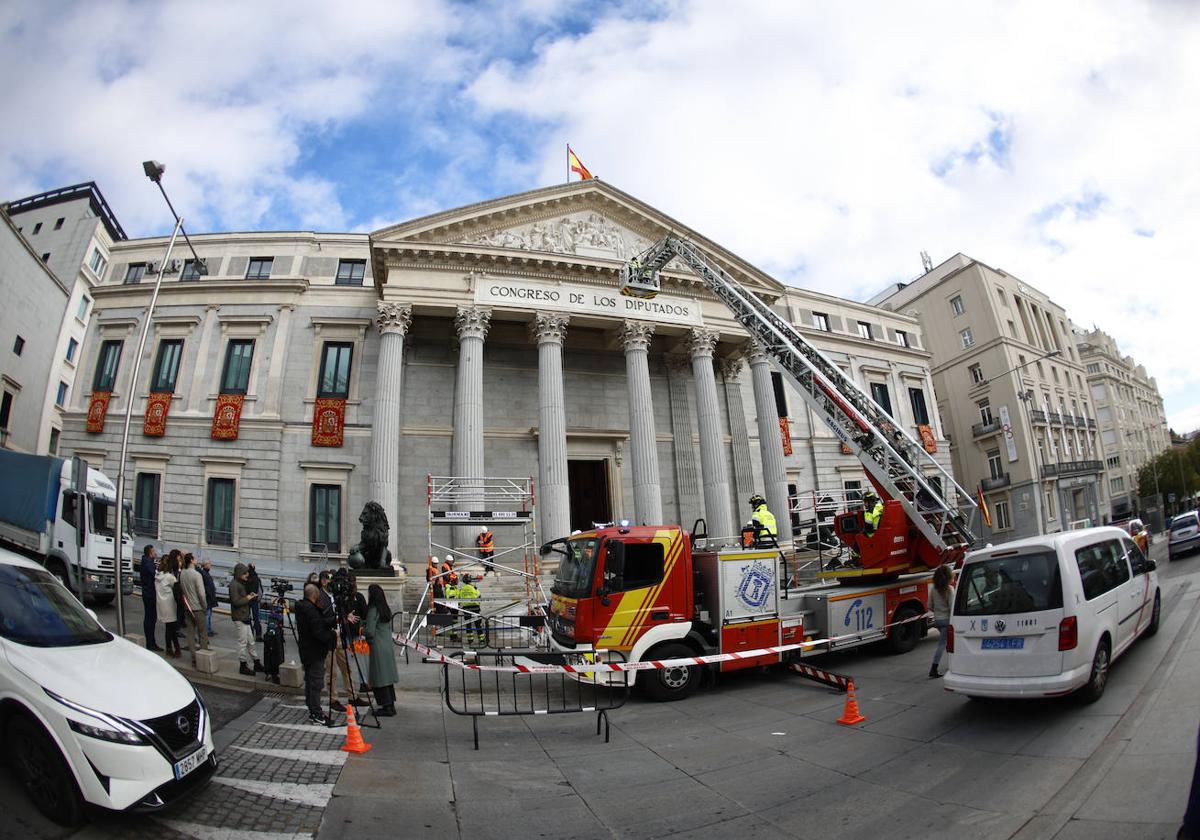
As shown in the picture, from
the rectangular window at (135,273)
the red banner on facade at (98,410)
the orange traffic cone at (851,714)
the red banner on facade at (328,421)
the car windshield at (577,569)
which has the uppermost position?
the rectangular window at (135,273)

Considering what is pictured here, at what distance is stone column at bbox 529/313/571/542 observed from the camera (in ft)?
64.2

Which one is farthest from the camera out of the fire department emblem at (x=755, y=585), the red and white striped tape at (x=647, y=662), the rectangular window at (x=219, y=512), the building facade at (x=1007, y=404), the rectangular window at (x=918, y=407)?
the building facade at (x=1007, y=404)

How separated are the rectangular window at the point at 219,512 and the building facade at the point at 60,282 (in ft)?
18.2

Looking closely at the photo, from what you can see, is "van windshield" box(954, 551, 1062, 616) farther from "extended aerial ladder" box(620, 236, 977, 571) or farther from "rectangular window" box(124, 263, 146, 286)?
"rectangular window" box(124, 263, 146, 286)

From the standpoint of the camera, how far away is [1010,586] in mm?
6602

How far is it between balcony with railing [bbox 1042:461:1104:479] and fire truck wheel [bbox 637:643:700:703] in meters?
41.7

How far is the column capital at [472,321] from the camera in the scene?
2128cm

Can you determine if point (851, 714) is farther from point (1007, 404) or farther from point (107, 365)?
point (1007, 404)

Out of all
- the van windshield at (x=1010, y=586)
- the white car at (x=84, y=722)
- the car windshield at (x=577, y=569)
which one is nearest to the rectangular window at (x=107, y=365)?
the car windshield at (x=577, y=569)

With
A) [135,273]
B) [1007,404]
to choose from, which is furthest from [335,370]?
[1007,404]

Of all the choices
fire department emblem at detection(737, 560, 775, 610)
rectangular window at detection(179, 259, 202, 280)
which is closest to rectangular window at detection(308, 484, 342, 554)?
rectangular window at detection(179, 259, 202, 280)

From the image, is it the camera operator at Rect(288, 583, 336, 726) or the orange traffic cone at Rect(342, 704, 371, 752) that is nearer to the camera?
the orange traffic cone at Rect(342, 704, 371, 752)

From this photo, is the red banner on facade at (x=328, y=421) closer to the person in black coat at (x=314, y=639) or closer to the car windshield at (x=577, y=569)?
the car windshield at (x=577, y=569)

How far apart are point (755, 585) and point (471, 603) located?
779 cm
